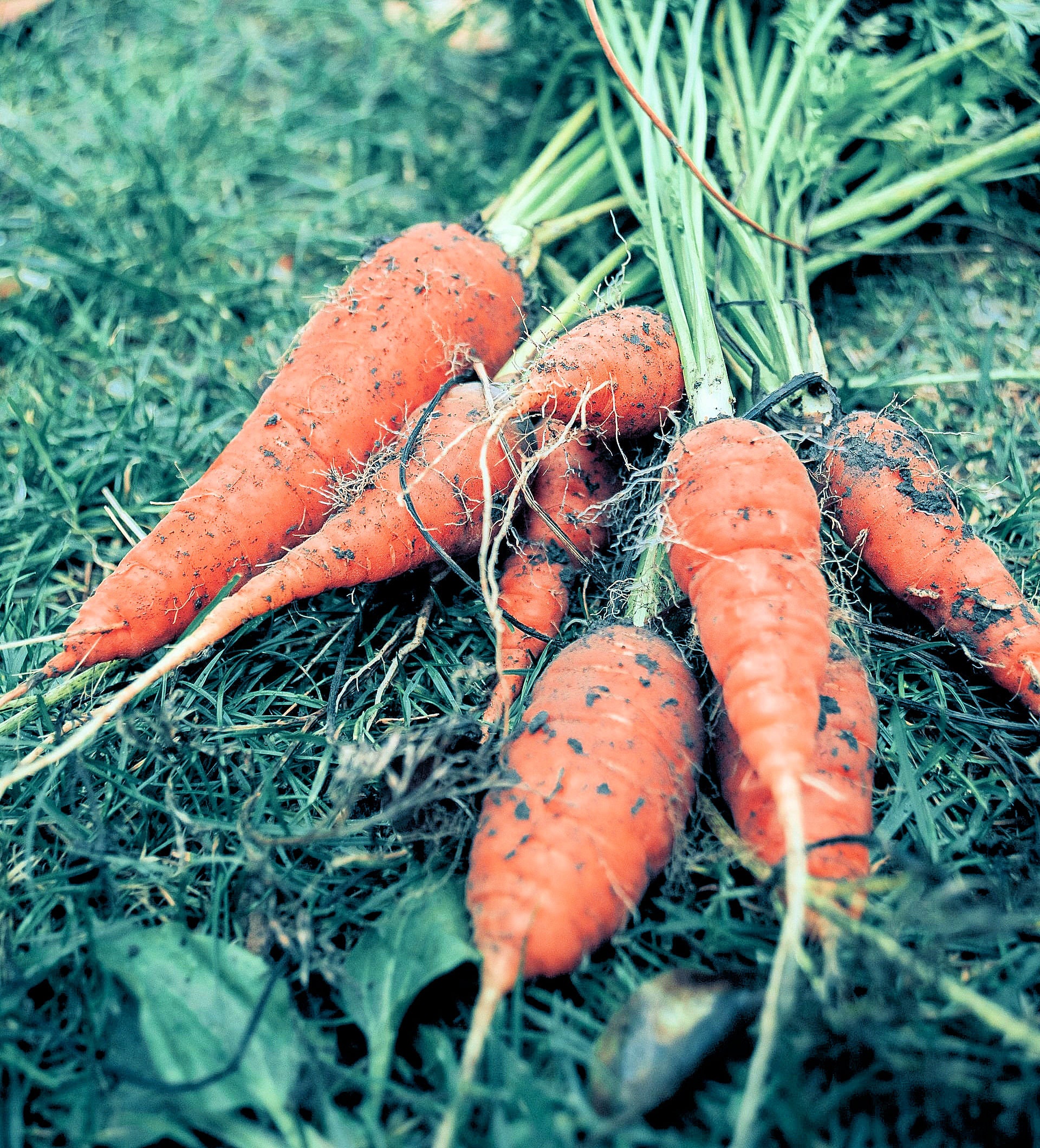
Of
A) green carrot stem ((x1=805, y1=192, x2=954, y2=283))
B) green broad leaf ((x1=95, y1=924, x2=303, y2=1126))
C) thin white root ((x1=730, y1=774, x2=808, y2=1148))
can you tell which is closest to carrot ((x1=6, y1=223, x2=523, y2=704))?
green broad leaf ((x1=95, y1=924, x2=303, y2=1126))

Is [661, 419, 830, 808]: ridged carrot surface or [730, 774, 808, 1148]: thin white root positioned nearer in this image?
[730, 774, 808, 1148]: thin white root

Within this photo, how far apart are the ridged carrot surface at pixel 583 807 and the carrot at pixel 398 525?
1.47ft

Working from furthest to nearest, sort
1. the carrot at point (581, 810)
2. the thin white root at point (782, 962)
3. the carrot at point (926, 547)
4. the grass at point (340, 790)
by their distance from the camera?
the carrot at point (926, 547), the carrot at point (581, 810), the grass at point (340, 790), the thin white root at point (782, 962)

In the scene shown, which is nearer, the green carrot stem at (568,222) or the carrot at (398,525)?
the carrot at (398,525)

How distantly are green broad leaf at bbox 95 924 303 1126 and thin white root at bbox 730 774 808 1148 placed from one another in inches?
25.6

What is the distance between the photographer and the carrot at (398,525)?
1.70 m

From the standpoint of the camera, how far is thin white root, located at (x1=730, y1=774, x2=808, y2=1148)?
3.37ft

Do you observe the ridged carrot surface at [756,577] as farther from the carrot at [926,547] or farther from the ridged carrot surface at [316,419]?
the ridged carrot surface at [316,419]

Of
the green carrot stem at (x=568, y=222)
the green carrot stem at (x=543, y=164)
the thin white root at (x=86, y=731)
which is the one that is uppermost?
the green carrot stem at (x=543, y=164)

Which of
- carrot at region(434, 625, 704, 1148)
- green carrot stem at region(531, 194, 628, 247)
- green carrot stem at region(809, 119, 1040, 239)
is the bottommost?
carrot at region(434, 625, 704, 1148)

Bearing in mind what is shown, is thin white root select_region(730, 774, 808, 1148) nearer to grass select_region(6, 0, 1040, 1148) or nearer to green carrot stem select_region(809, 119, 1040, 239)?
grass select_region(6, 0, 1040, 1148)

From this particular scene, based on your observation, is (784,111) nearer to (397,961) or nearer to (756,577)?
(756,577)

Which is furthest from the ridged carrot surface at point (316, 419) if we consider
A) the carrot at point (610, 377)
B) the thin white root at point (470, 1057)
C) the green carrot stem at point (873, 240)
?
the thin white root at point (470, 1057)

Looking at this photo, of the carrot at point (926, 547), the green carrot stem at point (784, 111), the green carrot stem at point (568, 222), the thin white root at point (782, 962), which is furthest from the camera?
the green carrot stem at point (568, 222)
